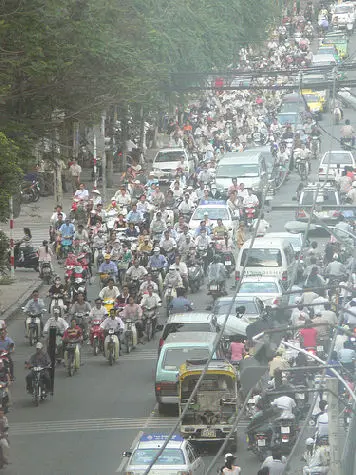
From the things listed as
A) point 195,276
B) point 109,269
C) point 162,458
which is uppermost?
point 162,458

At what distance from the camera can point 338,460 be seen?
2025cm

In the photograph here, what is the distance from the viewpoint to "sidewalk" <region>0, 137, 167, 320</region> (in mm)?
42312

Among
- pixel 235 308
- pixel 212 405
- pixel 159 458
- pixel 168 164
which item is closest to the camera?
pixel 159 458

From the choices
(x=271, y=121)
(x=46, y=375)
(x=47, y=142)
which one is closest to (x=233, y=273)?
(x=47, y=142)

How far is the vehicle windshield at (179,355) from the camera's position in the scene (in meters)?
31.5

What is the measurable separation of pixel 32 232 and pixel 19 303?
10.1 metres

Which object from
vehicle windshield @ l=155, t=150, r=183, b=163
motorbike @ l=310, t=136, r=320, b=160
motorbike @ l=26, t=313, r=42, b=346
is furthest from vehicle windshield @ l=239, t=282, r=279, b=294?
motorbike @ l=310, t=136, r=320, b=160

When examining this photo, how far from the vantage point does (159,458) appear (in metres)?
24.7

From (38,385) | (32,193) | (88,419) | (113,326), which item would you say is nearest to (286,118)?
(32,193)

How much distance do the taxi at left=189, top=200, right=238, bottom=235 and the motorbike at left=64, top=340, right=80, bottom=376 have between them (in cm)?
1221

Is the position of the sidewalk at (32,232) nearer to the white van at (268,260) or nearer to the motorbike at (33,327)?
the motorbike at (33,327)

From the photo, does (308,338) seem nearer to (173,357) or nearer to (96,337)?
(173,357)

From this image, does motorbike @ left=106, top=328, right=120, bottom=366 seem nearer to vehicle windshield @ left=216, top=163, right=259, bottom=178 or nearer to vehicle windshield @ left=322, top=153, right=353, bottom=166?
vehicle windshield @ left=216, top=163, right=259, bottom=178

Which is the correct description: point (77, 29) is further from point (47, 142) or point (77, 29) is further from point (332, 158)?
point (332, 158)
